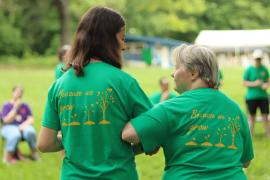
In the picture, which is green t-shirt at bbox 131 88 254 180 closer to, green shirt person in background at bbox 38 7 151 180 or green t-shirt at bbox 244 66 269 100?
green shirt person in background at bbox 38 7 151 180

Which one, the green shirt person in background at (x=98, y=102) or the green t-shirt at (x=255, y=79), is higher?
the green shirt person in background at (x=98, y=102)

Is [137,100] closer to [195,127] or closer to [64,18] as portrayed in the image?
[195,127]

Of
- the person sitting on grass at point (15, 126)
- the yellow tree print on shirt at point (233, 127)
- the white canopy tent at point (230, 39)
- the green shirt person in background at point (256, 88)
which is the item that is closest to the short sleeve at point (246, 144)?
the yellow tree print on shirt at point (233, 127)

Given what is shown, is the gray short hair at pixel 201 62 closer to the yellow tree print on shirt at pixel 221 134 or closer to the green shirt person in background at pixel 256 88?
the yellow tree print on shirt at pixel 221 134

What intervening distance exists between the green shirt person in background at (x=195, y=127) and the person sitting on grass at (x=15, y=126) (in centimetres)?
652

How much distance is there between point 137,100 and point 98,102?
212 millimetres

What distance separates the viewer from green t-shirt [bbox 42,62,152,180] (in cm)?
322

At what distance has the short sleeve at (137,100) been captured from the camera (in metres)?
3.25

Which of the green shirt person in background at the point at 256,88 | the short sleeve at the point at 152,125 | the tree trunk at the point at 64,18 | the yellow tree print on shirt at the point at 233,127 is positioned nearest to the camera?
the short sleeve at the point at 152,125

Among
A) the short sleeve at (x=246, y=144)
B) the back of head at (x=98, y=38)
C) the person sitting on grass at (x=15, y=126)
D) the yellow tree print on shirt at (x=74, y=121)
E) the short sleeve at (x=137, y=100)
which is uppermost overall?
the back of head at (x=98, y=38)

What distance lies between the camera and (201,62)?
10.7 ft

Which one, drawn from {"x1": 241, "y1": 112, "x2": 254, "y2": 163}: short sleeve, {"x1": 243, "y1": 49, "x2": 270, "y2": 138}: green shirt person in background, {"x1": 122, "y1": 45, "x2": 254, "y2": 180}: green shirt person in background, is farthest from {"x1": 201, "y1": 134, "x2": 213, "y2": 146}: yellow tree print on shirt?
{"x1": 243, "y1": 49, "x2": 270, "y2": 138}: green shirt person in background

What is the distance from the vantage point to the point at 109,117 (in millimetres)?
3234

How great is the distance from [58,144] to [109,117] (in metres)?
0.42
